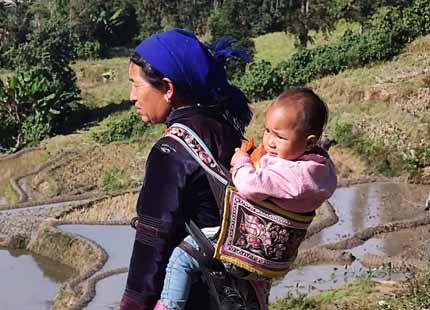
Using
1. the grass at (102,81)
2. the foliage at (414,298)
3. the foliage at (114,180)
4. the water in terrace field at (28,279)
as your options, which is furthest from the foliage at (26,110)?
the foliage at (414,298)

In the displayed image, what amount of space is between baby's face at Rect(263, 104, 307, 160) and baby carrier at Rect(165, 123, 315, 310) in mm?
120

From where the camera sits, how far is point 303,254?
8688mm

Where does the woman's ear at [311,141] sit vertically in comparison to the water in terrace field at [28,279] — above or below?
above

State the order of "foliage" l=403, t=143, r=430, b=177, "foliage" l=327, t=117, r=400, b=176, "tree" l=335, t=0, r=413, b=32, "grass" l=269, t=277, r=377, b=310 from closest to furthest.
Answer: "grass" l=269, t=277, r=377, b=310 → "foliage" l=403, t=143, r=430, b=177 → "foliage" l=327, t=117, r=400, b=176 → "tree" l=335, t=0, r=413, b=32

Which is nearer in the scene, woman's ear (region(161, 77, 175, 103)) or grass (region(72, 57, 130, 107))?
woman's ear (region(161, 77, 175, 103))

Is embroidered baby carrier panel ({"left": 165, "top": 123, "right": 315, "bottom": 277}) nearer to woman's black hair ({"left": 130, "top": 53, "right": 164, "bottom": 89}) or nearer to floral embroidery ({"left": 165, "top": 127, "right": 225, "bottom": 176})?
floral embroidery ({"left": 165, "top": 127, "right": 225, "bottom": 176})

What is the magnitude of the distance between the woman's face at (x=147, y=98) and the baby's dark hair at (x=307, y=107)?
0.94 feet

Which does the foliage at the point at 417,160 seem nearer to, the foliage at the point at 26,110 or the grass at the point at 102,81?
the foliage at the point at 26,110

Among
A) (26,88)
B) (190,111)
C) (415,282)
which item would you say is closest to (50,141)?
(26,88)

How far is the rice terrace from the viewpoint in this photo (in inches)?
338

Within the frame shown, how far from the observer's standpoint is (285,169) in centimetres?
190

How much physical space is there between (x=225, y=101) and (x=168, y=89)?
152 millimetres

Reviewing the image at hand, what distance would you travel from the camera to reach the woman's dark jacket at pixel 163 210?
1937 millimetres

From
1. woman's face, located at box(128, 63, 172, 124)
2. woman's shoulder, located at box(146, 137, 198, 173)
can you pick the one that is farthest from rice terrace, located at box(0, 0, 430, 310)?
woman's shoulder, located at box(146, 137, 198, 173)
